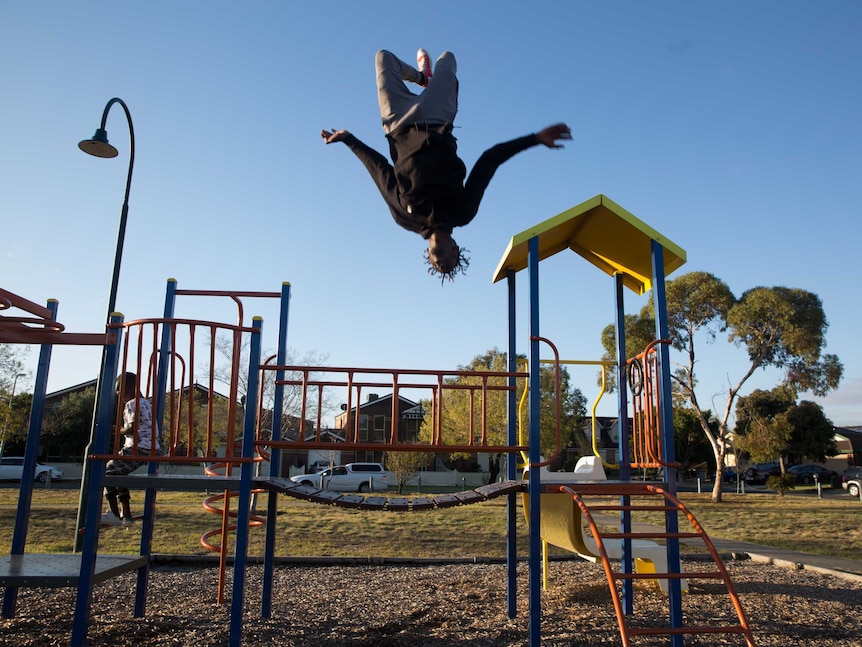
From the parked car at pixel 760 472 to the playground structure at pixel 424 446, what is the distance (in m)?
38.4

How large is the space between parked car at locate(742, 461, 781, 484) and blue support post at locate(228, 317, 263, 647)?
1610 inches

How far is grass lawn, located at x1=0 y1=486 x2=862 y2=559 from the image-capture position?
1034cm

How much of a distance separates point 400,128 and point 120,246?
5483 mm

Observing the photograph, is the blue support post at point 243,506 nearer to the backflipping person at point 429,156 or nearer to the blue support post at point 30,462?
the backflipping person at point 429,156

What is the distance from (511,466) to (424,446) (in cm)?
228

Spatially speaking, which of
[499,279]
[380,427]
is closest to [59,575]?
[499,279]

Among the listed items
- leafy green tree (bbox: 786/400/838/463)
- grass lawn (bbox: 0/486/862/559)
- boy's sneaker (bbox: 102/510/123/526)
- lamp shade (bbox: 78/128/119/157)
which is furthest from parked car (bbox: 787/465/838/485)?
boy's sneaker (bbox: 102/510/123/526)

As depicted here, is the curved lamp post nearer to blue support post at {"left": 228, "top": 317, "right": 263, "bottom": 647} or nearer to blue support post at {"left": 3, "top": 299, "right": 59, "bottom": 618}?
blue support post at {"left": 3, "top": 299, "right": 59, "bottom": 618}

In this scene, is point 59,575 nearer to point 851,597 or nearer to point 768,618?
point 768,618

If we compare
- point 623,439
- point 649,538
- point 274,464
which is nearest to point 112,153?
point 274,464

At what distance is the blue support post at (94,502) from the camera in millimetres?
4047

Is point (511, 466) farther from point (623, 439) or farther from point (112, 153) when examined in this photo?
point (112, 153)

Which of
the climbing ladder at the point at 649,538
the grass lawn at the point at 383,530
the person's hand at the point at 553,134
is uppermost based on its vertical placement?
the person's hand at the point at 553,134

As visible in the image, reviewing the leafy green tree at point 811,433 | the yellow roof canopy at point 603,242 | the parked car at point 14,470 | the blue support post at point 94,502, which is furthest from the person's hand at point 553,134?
the leafy green tree at point 811,433
